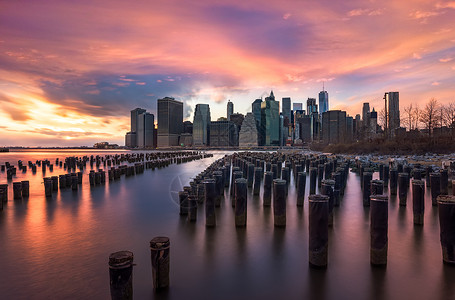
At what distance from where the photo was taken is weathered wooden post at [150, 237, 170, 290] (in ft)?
18.9

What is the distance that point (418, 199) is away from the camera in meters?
10.6

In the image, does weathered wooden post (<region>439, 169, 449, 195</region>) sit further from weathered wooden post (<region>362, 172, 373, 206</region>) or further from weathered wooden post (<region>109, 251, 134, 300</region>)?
weathered wooden post (<region>109, 251, 134, 300</region>)

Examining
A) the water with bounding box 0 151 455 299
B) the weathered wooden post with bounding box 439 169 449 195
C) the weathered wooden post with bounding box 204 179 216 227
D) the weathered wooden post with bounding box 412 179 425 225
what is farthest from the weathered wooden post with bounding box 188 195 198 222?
the weathered wooden post with bounding box 439 169 449 195

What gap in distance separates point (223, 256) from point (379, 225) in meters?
4.29

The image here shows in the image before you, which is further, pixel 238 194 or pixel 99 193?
pixel 99 193

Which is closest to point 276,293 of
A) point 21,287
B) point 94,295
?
point 94,295

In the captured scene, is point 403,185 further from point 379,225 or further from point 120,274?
point 120,274

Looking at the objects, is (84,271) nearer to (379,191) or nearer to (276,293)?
(276,293)

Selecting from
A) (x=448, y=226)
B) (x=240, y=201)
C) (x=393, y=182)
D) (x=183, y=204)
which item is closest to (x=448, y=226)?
(x=448, y=226)

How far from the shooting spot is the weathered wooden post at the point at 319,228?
683cm

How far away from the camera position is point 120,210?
49.2ft

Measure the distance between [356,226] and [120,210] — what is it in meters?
11.5

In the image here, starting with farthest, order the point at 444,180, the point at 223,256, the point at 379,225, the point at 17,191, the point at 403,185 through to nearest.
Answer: the point at 17,191
the point at 444,180
the point at 403,185
the point at 223,256
the point at 379,225

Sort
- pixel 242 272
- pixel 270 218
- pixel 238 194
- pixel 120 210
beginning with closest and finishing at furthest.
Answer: pixel 242 272 < pixel 238 194 < pixel 270 218 < pixel 120 210
